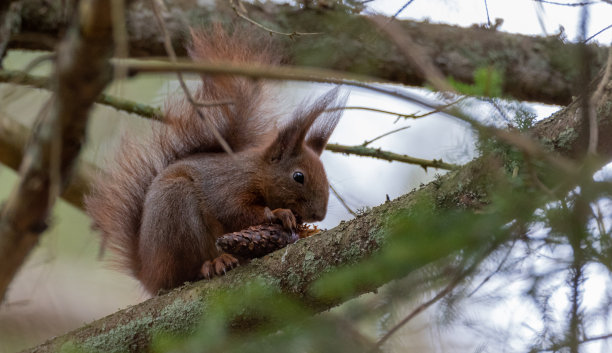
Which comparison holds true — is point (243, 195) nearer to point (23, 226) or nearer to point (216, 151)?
point (216, 151)

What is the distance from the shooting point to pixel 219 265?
8.16ft

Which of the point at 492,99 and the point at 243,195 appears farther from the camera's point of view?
the point at 243,195

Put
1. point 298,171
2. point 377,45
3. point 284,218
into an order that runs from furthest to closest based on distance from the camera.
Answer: point 377,45 → point 298,171 → point 284,218

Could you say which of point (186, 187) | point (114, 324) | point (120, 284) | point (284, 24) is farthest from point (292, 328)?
point (120, 284)

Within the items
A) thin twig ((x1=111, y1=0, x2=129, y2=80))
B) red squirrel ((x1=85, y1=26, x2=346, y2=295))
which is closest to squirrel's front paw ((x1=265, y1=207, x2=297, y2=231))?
red squirrel ((x1=85, y1=26, x2=346, y2=295))

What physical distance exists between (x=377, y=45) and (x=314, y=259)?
173cm

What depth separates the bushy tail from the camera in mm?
2961

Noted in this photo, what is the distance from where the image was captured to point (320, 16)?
140 inches

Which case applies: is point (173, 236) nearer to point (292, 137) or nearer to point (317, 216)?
point (317, 216)

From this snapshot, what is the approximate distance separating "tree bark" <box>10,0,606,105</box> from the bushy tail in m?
0.31

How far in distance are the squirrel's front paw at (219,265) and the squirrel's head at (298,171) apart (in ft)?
1.90

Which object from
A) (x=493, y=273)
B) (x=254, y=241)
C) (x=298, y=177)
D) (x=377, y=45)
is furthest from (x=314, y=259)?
(x=377, y=45)

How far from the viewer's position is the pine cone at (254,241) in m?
2.42

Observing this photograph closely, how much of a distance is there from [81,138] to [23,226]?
Answer: 28cm
